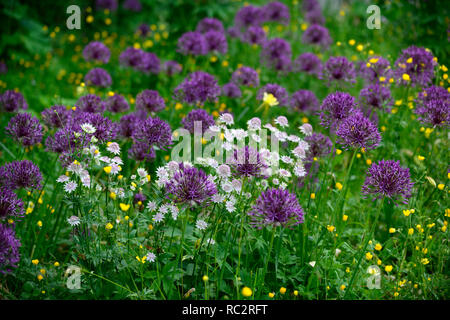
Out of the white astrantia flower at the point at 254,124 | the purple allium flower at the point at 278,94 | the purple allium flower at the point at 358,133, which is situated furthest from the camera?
the purple allium flower at the point at 278,94

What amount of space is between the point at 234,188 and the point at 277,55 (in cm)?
264

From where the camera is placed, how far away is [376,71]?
3.82 m

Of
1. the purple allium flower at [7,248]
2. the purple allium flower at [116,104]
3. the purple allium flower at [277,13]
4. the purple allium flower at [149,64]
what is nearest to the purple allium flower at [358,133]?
the purple allium flower at [7,248]

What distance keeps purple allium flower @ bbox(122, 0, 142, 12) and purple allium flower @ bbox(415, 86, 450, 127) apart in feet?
17.0

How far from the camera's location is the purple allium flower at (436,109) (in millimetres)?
3029

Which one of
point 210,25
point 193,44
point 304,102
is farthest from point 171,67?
point 304,102

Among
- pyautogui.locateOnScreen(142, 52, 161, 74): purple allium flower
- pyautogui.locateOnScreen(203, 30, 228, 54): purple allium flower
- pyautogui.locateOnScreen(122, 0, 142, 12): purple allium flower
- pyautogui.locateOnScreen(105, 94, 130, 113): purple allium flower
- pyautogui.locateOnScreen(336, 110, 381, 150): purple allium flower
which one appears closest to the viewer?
pyautogui.locateOnScreen(336, 110, 381, 150): purple allium flower

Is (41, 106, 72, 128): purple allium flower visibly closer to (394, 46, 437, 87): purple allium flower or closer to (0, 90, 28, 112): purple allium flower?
(0, 90, 28, 112): purple allium flower

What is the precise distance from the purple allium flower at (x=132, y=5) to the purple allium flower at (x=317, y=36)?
3.15 metres

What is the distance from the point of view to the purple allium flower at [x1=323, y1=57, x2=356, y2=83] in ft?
12.6

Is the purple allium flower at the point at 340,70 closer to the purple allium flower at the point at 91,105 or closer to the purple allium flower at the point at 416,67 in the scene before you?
A: the purple allium flower at the point at 416,67

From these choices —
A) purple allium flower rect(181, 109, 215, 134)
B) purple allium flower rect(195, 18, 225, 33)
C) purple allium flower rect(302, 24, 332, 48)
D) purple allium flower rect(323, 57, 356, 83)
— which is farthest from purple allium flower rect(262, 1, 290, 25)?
purple allium flower rect(181, 109, 215, 134)

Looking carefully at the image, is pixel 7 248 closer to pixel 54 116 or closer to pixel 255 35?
pixel 54 116
